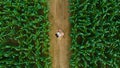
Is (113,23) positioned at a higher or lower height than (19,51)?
higher

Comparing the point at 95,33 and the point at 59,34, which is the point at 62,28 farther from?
the point at 95,33

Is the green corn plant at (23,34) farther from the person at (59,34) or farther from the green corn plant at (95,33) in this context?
the green corn plant at (95,33)

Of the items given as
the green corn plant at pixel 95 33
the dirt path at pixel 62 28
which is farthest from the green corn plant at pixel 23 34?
the green corn plant at pixel 95 33

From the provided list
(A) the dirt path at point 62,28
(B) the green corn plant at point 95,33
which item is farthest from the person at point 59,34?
(B) the green corn plant at point 95,33

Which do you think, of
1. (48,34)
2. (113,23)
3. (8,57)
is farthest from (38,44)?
(113,23)

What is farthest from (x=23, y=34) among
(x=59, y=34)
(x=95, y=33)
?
(x=95, y=33)

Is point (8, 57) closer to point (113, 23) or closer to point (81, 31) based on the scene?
point (81, 31)

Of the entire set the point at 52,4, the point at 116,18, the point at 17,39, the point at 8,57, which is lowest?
the point at 8,57

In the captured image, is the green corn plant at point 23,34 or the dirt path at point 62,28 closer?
the green corn plant at point 23,34
